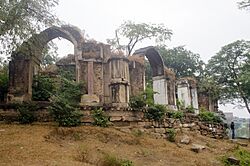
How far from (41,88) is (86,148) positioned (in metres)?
5.18

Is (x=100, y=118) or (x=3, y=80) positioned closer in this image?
(x=100, y=118)

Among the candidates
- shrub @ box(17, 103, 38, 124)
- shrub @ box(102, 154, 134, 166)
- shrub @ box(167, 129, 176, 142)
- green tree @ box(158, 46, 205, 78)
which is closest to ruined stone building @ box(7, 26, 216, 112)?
shrub @ box(17, 103, 38, 124)

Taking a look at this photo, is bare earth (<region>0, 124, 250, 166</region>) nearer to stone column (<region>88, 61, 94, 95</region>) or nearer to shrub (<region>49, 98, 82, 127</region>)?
shrub (<region>49, 98, 82, 127</region>)

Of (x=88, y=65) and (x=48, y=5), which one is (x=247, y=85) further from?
(x=48, y=5)

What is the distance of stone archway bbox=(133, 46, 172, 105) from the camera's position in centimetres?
1545

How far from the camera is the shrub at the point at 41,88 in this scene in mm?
12094

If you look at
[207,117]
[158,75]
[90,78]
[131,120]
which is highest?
[158,75]

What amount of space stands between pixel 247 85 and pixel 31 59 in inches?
663

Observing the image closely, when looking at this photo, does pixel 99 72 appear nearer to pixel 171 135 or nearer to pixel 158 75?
pixel 158 75

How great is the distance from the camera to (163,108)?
1220 cm

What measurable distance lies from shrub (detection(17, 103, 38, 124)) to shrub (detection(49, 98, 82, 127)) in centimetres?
72

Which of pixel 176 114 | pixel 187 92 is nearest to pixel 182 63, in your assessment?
pixel 187 92

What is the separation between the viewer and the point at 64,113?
33.9 feet

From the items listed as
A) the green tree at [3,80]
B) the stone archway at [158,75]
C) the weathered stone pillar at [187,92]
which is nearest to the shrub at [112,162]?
the green tree at [3,80]
